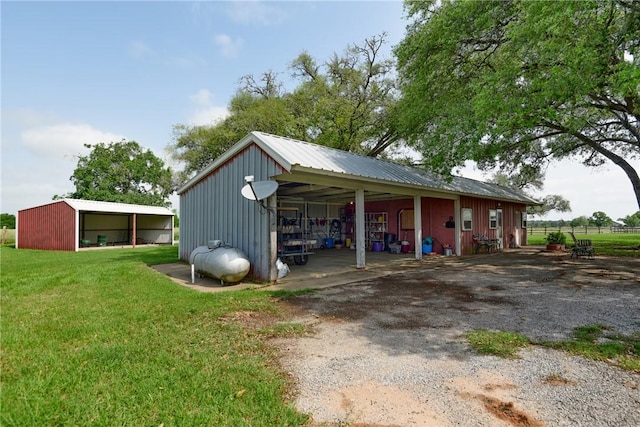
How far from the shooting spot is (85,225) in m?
21.7

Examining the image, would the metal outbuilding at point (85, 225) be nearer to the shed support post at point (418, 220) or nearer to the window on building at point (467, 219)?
the shed support post at point (418, 220)

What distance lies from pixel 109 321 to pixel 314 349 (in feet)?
10.4

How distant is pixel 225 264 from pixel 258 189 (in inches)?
76.2

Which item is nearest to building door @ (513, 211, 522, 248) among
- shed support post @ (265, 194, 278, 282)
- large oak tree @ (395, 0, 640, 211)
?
large oak tree @ (395, 0, 640, 211)

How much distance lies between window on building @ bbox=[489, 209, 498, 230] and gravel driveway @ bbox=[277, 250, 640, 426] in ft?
30.8

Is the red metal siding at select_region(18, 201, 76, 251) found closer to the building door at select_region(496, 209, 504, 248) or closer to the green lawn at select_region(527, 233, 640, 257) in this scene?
the building door at select_region(496, 209, 504, 248)

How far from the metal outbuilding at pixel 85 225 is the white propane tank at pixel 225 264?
13760 mm

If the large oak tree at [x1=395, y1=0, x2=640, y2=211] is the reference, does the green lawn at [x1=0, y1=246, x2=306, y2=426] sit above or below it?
below

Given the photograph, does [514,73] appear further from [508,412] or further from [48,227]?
[48,227]

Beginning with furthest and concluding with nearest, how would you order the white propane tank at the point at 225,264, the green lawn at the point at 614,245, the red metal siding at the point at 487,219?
the red metal siding at the point at 487,219
the green lawn at the point at 614,245
the white propane tank at the point at 225,264

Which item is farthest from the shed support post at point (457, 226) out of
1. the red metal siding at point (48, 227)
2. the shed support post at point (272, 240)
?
the red metal siding at point (48, 227)

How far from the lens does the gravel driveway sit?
8.17ft

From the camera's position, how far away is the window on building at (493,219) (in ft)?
53.6

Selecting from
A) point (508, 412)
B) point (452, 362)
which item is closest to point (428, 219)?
point (452, 362)
